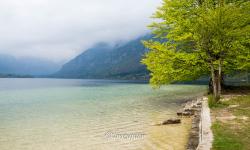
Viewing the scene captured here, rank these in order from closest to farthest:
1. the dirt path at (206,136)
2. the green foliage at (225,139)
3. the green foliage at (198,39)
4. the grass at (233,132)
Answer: the green foliage at (225,139), the grass at (233,132), the dirt path at (206,136), the green foliage at (198,39)

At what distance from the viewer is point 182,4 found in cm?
3550

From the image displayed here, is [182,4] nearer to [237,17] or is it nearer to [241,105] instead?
[237,17]

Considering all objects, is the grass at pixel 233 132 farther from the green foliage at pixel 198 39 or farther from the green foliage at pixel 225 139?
the green foliage at pixel 198 39

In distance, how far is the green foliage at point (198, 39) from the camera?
26922 mm

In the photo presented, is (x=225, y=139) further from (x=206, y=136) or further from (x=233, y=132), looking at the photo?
(x=233, y=132)

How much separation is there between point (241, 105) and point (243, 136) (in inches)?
417

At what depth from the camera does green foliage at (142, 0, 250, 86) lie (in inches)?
1060

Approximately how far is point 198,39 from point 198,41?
0.63 feet

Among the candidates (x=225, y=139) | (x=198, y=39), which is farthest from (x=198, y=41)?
(x=225, y=139)

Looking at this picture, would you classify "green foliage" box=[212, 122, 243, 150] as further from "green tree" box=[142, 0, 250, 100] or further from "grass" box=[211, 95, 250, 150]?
"green tree" box=[142, 0, 250, 100]

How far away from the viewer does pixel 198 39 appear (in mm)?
28125

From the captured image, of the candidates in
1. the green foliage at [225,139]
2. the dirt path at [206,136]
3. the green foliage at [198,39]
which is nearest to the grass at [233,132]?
the green foliage at [225,139]

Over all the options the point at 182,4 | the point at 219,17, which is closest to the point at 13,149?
the point at 219,17

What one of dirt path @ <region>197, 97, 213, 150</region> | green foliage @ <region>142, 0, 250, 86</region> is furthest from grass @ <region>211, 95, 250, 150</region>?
green foliage @ <region>142, 0, 250, 86</region>
